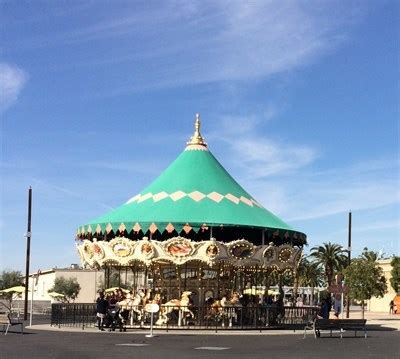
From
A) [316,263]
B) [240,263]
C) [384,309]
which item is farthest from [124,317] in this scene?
[316,263]

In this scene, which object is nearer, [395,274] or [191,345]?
[191,345]

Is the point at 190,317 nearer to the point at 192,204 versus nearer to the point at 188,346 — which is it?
the point at 192,204

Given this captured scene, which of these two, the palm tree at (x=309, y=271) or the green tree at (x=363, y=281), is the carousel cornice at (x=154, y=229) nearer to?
the green tree at (x=363, y=281)

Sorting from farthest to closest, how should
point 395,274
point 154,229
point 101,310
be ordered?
point 395,274 → point 154,229 → point 101,310

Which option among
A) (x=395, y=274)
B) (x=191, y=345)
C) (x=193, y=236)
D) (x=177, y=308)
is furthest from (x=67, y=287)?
(x=191, y=345)

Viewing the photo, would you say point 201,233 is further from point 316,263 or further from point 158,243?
point 316,263

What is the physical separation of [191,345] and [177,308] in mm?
9181

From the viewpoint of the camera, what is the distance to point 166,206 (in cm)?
3238

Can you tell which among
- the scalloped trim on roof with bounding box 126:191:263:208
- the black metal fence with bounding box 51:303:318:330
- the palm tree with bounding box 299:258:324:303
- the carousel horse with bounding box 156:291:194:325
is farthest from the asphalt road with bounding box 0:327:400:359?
the palm tree with bounding box 299:258:324:303

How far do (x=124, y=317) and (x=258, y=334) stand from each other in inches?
263

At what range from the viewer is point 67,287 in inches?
3610

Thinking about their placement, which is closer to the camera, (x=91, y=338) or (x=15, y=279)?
(x=91, y=338)

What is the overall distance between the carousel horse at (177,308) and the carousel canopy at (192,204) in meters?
2.86

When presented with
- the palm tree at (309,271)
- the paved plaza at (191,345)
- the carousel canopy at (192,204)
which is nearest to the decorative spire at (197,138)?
the carousel canopy at (192,204)
